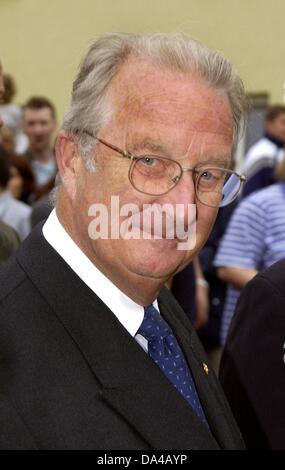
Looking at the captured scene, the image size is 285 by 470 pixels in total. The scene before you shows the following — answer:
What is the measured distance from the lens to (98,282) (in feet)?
6.33

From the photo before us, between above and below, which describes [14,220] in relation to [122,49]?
below

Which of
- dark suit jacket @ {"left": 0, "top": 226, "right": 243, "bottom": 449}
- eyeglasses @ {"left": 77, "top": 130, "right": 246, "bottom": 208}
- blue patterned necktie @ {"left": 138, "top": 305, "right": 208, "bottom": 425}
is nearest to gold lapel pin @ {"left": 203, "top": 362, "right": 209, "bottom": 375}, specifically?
blue patterned necktie @ {"left": 138, "top": 305, "right": 208, "bottom": 425}

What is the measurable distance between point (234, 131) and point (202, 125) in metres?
0.20

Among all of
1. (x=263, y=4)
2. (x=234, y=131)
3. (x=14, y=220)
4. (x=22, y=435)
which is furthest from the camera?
(x=263, y=4)

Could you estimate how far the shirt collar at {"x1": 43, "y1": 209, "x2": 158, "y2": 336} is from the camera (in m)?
1.92

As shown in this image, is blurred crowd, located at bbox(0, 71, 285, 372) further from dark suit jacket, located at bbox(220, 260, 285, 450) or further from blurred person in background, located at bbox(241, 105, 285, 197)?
dark suit jacket, located at bbox(220, 260, 285, 450)

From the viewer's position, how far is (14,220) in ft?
17.6

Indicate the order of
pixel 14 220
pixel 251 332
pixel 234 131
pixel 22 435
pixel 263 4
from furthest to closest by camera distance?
pixel 263 4 → pixel 14 220 → pixel 251 332 → pixel 234 131 → pixel 22 435

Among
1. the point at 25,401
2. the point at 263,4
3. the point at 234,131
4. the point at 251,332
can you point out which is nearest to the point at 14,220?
the point at 251,332

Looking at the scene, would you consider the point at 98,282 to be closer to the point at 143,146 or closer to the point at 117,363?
the point at 117,363

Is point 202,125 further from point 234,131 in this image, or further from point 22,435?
point 22,435

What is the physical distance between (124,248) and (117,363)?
240 mm

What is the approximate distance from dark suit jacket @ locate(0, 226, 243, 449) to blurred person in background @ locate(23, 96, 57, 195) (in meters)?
6.10

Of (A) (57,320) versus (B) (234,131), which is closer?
(A) (57,320)
